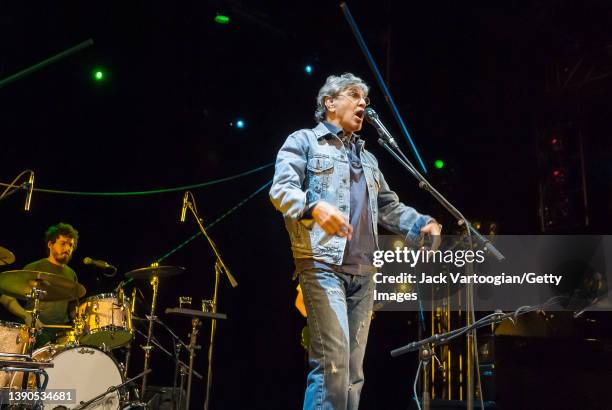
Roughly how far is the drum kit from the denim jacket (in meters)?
2.27

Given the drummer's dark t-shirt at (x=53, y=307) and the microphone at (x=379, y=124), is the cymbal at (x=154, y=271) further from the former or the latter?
the microphone at (x=379, y=124)

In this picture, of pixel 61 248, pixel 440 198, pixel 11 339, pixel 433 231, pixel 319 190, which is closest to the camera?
pixel 319 190

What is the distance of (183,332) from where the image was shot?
674cm

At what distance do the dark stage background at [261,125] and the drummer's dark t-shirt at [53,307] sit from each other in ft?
2.34

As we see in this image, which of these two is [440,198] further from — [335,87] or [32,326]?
[32,326]

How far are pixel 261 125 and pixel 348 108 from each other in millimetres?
4461

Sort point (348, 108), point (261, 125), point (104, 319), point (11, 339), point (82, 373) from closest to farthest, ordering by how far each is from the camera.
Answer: point (348, 108), point (11, 339), point (82, 373), point (104, 319), point (261, 125)

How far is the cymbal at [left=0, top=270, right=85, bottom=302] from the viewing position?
4707 millimetres

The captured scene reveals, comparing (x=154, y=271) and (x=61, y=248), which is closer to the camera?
(x=154, y=271)

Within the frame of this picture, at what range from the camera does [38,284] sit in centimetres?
479

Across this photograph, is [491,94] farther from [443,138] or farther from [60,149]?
[60,149]

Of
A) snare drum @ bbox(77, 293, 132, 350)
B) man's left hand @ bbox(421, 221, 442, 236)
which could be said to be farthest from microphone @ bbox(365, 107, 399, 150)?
snare drum @ bbox(77, 293, 132, 350)

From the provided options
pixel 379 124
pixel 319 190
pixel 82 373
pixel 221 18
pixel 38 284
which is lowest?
pixel 82 373

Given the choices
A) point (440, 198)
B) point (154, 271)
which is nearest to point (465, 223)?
point (440, 198)
